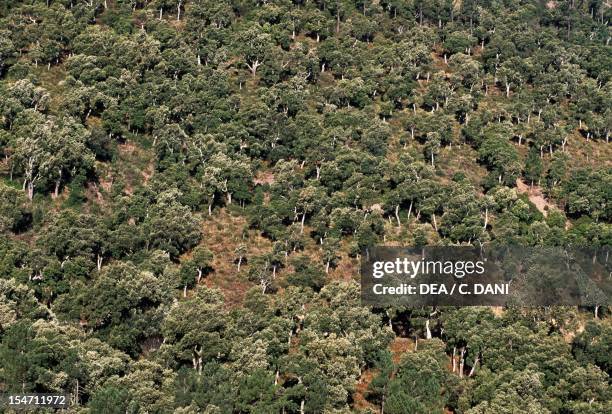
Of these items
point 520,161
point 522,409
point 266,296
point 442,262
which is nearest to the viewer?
point 522,409

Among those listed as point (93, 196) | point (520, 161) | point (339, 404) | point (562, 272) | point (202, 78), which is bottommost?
point (339, 404)

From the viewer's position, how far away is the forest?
119m

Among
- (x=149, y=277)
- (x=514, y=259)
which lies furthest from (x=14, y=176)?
(x=514, y=259)

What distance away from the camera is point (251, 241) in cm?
16300

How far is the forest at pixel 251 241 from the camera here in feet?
389

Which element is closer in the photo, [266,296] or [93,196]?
[266,296]

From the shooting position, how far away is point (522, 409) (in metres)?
116

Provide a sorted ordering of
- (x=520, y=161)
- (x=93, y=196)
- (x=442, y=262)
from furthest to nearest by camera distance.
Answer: (x=520, y=161)
(x=93, y=196)
(x=442, y=262)

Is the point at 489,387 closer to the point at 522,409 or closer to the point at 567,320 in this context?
the point at 522,409

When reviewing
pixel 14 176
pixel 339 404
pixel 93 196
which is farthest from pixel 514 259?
pixel 14 176

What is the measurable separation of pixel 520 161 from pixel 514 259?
43.0 m

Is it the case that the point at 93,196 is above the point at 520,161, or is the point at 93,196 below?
below

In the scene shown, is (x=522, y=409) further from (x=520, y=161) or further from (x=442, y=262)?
(x=520, y=161)

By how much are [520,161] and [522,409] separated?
89460mm
